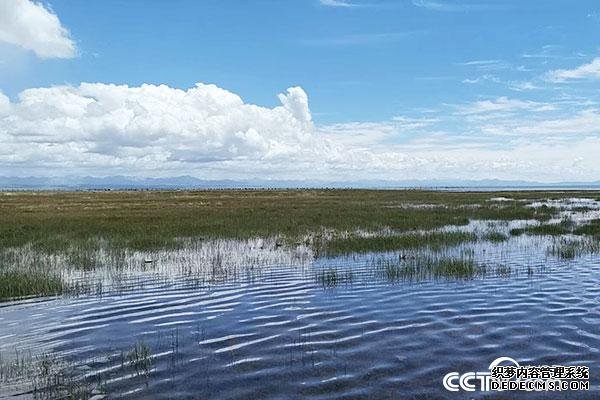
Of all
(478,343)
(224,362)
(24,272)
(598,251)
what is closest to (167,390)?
(224,362)

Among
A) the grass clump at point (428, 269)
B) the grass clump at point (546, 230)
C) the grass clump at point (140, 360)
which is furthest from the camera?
the grass clump at point (546, 230)

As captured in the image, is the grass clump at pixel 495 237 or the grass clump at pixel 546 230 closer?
the grass clump at pixel 495 237

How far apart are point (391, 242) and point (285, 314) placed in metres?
13.9

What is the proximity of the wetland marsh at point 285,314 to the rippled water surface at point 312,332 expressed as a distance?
0.05 metres

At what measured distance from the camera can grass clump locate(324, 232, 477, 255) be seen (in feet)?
84.5

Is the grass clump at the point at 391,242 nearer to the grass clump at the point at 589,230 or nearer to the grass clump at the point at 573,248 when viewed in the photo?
the grass clump at the point at 573,248

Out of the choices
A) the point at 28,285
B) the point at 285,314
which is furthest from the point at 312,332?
the point at 28,285

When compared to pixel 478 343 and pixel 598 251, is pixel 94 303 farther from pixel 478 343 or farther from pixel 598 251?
pixel 598 251

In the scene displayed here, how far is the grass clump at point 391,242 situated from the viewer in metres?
25.8

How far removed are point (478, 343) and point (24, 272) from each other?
16.6 meters

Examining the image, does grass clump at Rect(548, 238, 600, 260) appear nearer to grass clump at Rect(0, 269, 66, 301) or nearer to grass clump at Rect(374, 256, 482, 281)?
grass clump at Rect(374, 256, 482, 281)

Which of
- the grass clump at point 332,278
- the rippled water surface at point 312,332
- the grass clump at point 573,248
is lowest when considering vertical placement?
the rippled water surface at point 312,332

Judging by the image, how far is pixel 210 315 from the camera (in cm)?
1447

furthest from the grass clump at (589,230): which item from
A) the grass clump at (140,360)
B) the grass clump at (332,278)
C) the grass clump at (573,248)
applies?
the grass clump at (140,360)
